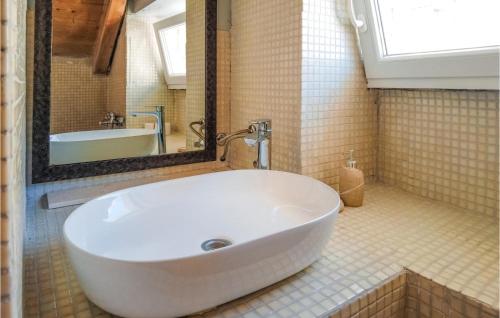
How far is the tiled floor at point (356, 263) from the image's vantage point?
61 cm

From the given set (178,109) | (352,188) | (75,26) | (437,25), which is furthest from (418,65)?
(75,26)

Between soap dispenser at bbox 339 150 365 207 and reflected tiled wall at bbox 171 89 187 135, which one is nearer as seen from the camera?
soap dispenser at bbox 339 150 365 207

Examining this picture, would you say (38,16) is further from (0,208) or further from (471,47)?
(471,47)

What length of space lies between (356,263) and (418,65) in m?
0.72

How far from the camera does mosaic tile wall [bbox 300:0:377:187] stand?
1112 millimetres

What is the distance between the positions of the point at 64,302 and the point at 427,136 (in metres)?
1.17

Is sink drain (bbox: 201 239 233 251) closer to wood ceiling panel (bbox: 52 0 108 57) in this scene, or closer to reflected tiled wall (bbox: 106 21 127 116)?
reflected tiled wall (bbox: 106 21 127 116)

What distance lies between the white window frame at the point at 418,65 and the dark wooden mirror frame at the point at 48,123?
558 mm

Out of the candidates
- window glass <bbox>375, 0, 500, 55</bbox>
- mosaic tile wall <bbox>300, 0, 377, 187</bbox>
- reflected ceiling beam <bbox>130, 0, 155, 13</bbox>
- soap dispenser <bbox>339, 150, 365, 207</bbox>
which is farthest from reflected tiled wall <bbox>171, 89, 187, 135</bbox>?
window glass <bbox>375, 0, 500, 55</bbox>

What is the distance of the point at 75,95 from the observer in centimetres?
108

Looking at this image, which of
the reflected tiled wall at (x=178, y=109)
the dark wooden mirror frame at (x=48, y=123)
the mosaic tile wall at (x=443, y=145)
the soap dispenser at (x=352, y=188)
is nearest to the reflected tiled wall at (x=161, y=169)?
the dark wooden mirror frame at (x=48, y=123)

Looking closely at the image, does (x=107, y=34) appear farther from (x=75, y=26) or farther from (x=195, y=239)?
(x=195, y=239)

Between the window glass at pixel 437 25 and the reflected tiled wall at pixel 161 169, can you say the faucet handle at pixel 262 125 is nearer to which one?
the reflected tiled wall at pixel 161 169

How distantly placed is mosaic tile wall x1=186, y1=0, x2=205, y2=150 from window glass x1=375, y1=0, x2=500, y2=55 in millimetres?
665
